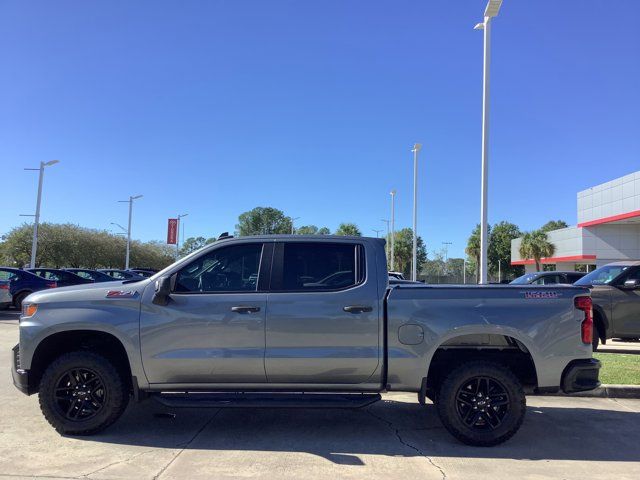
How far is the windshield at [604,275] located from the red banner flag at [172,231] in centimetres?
5733

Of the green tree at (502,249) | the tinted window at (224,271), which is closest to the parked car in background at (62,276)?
the tinted window at (224,271)

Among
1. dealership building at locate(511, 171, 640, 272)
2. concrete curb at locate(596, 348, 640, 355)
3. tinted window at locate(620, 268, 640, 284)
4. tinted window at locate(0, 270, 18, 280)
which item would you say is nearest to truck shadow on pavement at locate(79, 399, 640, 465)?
concrete curb at locate(596, 348, 640, 355)

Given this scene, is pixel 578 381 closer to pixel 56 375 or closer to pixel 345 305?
pixel 345 305

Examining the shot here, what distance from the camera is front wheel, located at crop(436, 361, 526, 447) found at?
16.9 ft

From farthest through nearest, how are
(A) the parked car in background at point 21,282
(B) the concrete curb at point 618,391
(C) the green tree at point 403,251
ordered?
(C) the green tree at point 403,251 → (A) the parked car in background at point 21,282 → (B) the concrete curb at point 618,391

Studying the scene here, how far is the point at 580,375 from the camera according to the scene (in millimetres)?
5145

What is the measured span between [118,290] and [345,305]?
2338 millimetres

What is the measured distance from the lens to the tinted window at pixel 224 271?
5.32 m

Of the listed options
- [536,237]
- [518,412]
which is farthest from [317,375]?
[536,237]

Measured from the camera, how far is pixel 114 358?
17.9ft

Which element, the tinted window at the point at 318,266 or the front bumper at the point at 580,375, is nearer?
the front bumper at the point at 580,375

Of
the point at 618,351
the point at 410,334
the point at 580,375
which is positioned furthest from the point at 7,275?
the point at 618,351

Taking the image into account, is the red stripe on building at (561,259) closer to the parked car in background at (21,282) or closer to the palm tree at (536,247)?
the palm tree at (536,247)

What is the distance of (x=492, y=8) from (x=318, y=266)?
11.6m
